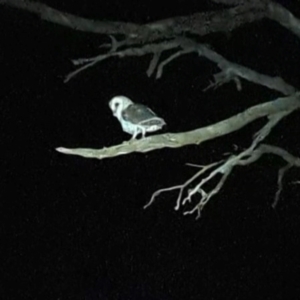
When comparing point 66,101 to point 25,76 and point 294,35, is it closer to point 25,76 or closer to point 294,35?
point 25,76

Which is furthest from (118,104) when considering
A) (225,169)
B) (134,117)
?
(225,169)

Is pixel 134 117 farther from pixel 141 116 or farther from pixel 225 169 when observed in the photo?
A: pixel 225 169

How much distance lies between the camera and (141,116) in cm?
76

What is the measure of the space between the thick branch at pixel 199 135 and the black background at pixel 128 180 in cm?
2

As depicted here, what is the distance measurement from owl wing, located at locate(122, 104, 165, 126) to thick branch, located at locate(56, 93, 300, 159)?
0.03 m

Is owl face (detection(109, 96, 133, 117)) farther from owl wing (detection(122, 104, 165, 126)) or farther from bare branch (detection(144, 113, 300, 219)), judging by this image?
bare branch (detection(144, 113, 300, 219))

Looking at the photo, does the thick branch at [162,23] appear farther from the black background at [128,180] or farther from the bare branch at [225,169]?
the bare branch at [225,169]

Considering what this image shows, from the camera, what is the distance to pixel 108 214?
0.81 meters

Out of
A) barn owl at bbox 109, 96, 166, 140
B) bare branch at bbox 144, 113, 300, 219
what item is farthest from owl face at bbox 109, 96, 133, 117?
bare branch at bbox 144, 113, 300, 219

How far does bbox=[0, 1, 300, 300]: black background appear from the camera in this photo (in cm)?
78

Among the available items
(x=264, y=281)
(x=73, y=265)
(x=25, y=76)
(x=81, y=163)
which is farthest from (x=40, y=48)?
(x=264, y=281)

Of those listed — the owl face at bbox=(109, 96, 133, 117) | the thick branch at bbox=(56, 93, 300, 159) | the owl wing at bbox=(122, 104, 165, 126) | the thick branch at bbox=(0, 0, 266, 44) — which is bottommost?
the thick branch at bbox=(56, 93, 300, 159)

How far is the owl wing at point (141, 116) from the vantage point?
76 cm

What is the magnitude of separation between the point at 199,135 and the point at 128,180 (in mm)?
124
